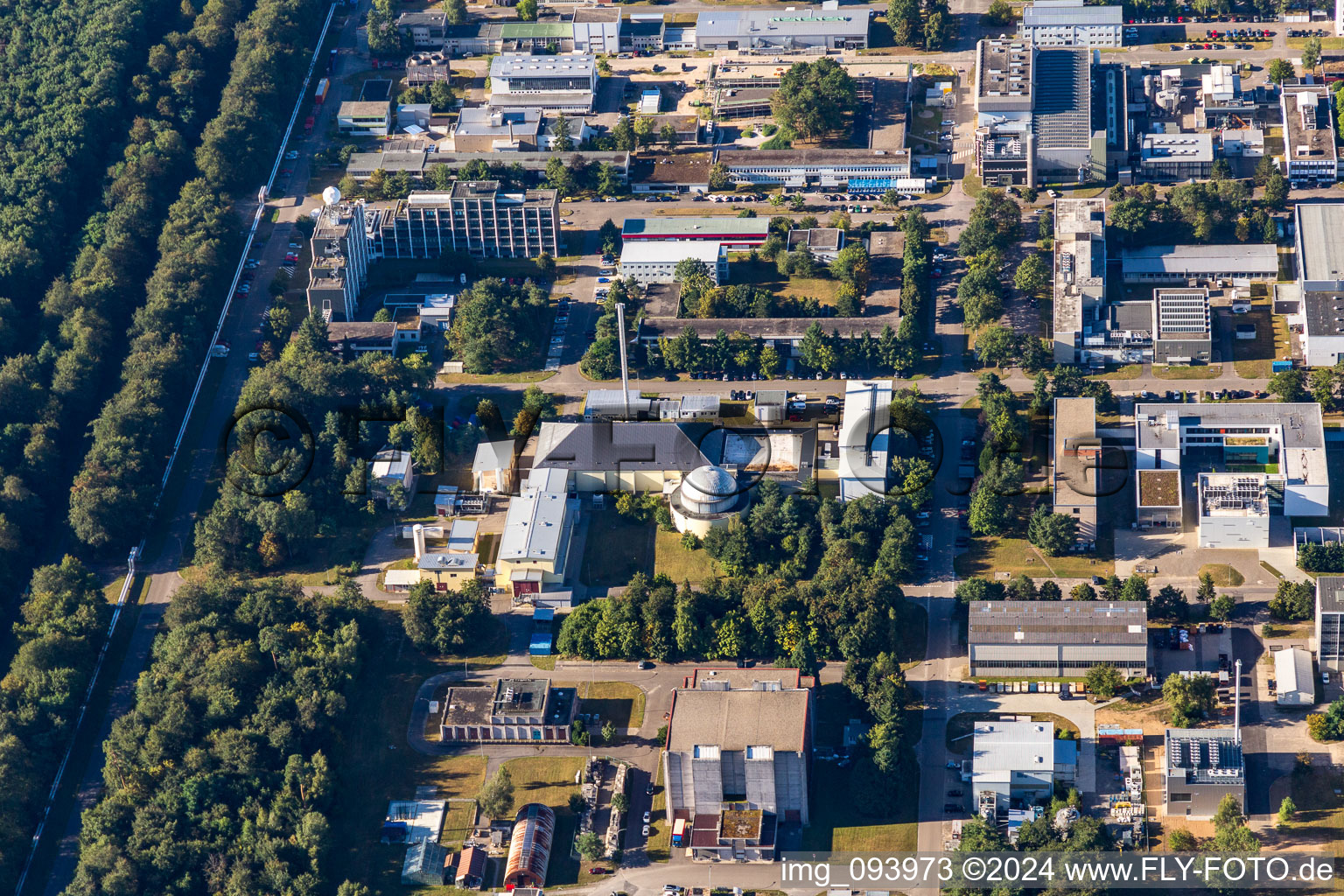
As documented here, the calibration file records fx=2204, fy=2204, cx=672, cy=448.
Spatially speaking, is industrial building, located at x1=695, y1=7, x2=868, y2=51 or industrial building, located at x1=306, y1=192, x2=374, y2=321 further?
industrial building, located at x1=695, y1=7, x2=868, y2=51

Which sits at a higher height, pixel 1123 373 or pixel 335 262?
pixel 335 262

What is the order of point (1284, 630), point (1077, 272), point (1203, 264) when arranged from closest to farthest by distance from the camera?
point (1284, 630)
point (1077, 272)
point (1203, 264)

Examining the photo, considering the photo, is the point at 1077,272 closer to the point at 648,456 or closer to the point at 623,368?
the point at 623,368

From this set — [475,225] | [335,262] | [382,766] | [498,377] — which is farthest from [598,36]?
[382,766]

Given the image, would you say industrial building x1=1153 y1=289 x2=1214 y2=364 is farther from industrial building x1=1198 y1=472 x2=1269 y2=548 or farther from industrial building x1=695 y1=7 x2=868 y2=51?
industrial building x1=695 y1=7 x2=868 y2=51

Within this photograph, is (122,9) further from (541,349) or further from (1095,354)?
(1095,354)

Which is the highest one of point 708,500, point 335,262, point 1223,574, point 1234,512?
point 335,262

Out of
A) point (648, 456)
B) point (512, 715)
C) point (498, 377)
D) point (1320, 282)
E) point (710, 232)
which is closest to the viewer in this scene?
point (512, 715)

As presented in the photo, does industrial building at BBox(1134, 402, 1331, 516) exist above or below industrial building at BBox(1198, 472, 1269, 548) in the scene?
above

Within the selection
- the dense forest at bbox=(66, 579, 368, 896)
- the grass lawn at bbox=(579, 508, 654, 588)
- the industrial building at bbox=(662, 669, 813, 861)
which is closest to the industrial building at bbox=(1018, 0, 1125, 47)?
the grass lawn at bbox=(579, 508, 654, 588)
